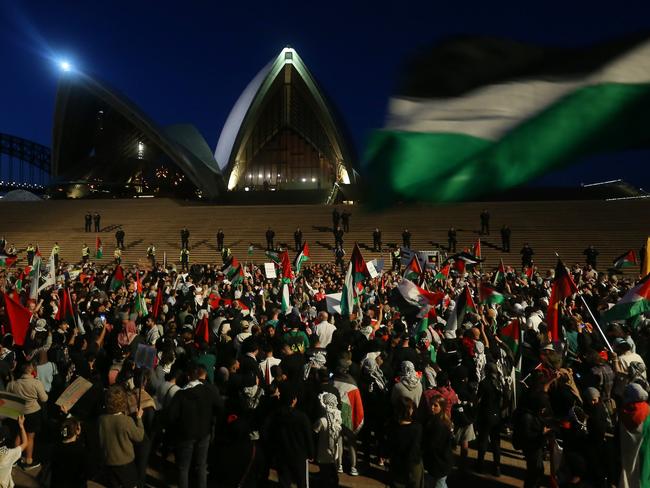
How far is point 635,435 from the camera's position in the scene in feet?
10.5

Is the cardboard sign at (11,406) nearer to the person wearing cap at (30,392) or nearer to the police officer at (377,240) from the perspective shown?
the person wearing cap at (30,392)

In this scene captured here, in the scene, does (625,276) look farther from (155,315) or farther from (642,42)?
(642,42)

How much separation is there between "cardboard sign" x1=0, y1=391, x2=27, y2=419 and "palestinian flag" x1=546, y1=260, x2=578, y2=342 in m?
4.73

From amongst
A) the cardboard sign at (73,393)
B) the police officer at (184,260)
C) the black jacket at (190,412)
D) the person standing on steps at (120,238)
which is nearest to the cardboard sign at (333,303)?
the black jacket at (190,412)

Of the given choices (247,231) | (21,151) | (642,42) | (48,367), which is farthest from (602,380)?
(21,151)

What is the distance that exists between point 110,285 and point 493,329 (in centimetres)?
750

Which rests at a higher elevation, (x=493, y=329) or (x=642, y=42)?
(x=642, y=42)

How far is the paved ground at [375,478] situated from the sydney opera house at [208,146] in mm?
33598

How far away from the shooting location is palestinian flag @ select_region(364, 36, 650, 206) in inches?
83.0

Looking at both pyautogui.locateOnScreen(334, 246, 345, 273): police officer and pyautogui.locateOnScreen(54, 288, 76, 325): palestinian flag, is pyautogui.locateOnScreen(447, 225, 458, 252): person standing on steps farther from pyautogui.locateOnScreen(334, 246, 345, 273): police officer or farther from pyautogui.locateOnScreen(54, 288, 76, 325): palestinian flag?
pyautogui.locateOnScreen(54, 288, 76, 325): palestinian flag

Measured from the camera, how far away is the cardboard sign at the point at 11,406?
2.77 m

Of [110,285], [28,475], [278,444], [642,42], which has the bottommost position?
[28,475]

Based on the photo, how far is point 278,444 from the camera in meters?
3.87

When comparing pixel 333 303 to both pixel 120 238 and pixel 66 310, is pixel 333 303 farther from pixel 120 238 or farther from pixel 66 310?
pixel 120 238
